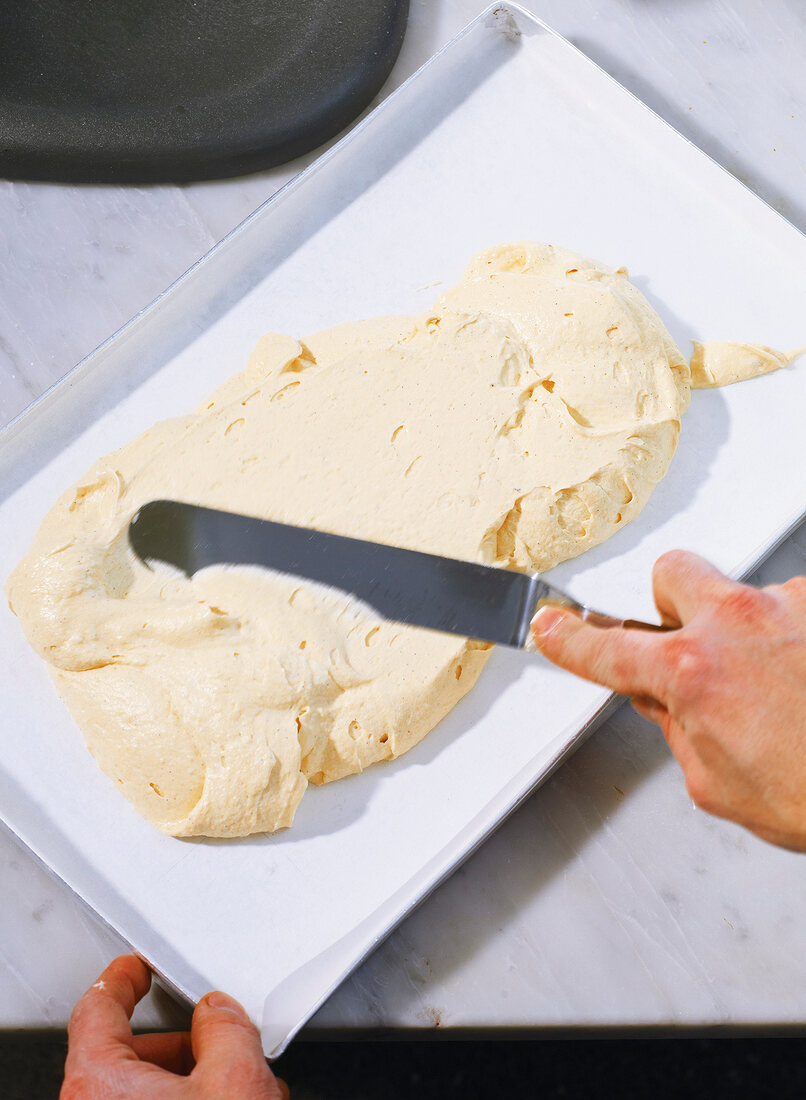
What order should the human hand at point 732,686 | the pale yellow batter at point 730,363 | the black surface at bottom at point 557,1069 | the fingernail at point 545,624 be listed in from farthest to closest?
the black surface at bottom at point 557,1069, the pale yellow batter at point 730,363, the fingernail at point 545,624, the human hand at point 732,686

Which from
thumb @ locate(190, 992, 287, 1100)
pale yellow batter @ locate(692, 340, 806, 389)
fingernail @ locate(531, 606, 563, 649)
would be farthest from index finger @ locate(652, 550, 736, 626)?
thumb @ locate(190, 992, 287, 1100)

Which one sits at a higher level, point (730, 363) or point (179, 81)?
point (179, 81)

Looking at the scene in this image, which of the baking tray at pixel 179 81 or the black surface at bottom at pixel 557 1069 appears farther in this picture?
the black surface at bottom at pixel 557 1069

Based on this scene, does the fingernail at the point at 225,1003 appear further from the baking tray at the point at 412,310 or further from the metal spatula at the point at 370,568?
the metal spatula at the point at 370,568

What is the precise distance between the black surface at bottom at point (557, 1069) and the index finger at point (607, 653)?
3.54 feet

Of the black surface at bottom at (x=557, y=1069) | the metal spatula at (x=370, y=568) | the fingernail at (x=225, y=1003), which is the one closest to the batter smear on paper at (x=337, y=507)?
the metal spatula at (x=370, y=568)

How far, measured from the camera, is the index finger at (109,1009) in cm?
100

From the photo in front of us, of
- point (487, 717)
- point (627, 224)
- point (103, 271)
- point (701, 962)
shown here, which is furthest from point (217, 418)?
point (701, 962)

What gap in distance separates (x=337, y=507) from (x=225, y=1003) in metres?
0.64

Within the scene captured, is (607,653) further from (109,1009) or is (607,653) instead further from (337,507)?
(109,1009)

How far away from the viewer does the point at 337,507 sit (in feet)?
3.62

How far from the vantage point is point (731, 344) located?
4.09 ft

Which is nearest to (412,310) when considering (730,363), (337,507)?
(337,507)

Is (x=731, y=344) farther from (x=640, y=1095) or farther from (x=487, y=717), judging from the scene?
(x=640, y=1095)
